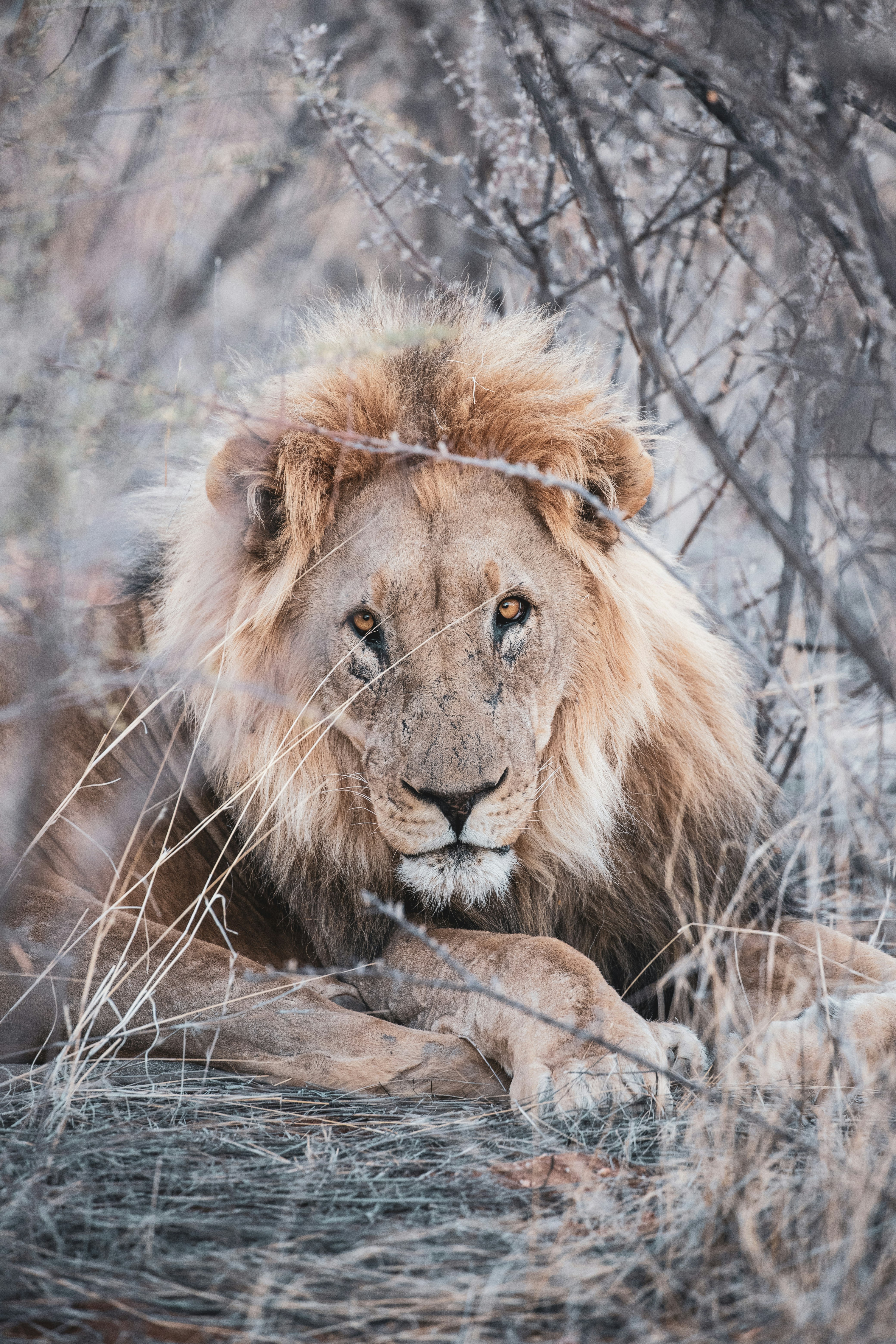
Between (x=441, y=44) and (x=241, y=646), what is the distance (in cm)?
715

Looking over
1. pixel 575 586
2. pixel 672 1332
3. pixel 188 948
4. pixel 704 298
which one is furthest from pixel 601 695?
pixel 704 298

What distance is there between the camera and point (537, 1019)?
2225mm

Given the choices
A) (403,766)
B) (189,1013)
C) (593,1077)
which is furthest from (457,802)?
(189,1013)

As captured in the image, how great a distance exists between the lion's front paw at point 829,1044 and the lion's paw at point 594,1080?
7.4 inches

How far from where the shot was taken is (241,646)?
293 centimetres

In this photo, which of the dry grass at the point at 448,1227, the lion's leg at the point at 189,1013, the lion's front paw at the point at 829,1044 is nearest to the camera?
the dry grass at the point at 448,1227

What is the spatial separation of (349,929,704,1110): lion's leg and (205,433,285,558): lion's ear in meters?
1.05

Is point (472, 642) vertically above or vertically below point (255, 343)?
below

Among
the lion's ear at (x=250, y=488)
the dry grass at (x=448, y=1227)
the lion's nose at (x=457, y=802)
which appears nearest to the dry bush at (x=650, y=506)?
the dry grass at (x=448, y=1227)

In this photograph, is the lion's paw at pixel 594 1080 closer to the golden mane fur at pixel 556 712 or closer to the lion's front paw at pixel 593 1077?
the lion's front paw at pixel 593 1077

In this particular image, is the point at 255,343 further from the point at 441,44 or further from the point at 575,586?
the point at 441,44

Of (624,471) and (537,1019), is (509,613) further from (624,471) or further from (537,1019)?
(537,1019)

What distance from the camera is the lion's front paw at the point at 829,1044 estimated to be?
84.0 inches

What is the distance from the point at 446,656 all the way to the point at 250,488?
0.65 meters
